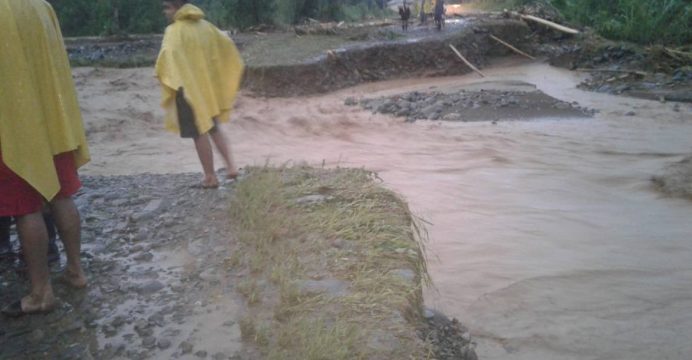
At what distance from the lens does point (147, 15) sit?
20.4 meters

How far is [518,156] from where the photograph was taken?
7742 millimetres

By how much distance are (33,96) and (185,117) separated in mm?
1751

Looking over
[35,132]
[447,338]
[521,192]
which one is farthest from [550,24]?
[35,132]

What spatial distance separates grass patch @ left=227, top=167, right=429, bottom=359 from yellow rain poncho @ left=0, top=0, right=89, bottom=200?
3.07 ft

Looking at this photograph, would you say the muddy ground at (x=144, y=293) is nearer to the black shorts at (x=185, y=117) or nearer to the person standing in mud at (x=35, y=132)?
the person standing in mud at (x=35, y=132)

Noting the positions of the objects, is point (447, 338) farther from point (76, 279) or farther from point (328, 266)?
point (76, 279)

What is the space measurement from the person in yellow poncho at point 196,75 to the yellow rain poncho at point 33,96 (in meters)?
1.51

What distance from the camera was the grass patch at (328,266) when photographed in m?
2.21

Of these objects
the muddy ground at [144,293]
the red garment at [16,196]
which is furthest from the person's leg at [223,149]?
the red garment at [16,196]

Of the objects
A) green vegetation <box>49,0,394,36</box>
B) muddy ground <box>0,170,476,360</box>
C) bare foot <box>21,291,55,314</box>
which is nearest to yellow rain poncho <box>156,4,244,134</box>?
muddy ground <box>0,170,476,360</box>

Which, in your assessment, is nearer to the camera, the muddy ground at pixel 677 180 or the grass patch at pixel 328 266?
the grass patch at pixel 328 266

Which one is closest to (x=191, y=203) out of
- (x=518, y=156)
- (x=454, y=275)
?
(x=454, y=275)

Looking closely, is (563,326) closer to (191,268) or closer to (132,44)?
(191,268)

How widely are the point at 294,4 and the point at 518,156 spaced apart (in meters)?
13.5
